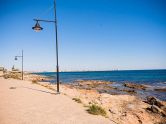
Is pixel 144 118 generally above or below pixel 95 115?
below

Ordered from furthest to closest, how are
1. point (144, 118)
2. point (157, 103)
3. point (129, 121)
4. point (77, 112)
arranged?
point (157, 103), point (144, 118), point (129, 121), point (77, 112)

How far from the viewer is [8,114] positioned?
697 centimetres

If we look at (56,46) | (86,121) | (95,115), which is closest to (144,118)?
(95,115)

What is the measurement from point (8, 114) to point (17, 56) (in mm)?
26084

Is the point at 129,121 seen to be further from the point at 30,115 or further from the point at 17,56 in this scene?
the point at 17,56

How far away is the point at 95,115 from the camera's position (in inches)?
278

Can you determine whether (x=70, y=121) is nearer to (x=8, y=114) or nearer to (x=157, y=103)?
(x=8, y=114)

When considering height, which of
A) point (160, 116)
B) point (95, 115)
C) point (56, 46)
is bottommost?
point (160, 116)

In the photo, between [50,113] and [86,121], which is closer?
[86,121]

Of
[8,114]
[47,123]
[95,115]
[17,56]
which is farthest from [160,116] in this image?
[17,56]

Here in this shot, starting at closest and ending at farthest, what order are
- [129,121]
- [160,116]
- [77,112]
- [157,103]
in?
1. [77,112]
2. [129,121]
3. [160,116]
4. [157,103]

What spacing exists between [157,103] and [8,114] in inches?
603

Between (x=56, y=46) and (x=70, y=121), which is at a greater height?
(x=56, y=46)

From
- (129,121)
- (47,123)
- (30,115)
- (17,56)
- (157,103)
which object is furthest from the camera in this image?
(17,56)
